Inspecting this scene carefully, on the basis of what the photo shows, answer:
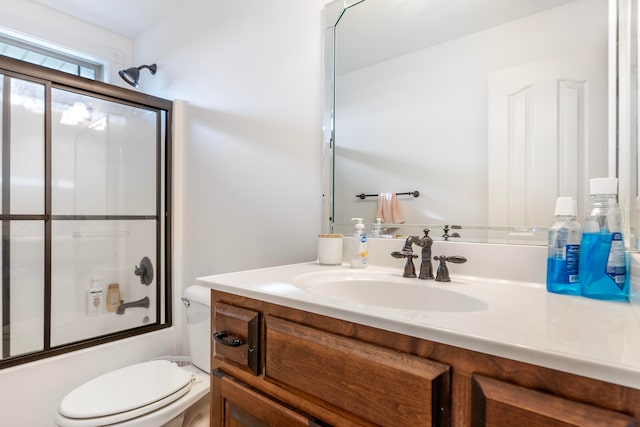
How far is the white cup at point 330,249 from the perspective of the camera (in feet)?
3.83

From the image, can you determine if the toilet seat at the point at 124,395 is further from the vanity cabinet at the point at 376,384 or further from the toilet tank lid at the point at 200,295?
the vanity cabinet at the point at 376,384

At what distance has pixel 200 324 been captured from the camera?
146cm

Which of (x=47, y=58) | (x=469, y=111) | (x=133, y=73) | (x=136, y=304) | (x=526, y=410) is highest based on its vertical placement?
(x=47, y=58)

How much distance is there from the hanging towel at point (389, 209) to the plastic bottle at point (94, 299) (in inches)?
66.6

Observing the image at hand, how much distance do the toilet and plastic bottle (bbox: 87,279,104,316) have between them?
681mm

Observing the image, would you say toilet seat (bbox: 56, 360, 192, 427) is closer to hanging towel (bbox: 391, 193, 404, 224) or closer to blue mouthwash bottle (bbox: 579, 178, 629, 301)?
hanging towel (bbox: 391, 193, 404, 224)

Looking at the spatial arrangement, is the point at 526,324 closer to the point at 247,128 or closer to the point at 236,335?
the point at 236,335

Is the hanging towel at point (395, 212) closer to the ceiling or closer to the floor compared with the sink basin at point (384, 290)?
closer to the ceiling

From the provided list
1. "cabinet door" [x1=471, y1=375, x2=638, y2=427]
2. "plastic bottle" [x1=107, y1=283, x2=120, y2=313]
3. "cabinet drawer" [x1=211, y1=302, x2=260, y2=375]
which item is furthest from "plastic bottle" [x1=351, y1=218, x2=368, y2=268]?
"plastic bottle" [x1=107, y1=283, x2=120, y2=313]

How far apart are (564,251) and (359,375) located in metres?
0.56

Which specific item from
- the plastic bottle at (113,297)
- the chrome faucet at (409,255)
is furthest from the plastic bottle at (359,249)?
the plastic bottle at (113,297)

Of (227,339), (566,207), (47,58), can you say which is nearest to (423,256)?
(566,207)

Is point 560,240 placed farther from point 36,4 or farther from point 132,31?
point 36,4

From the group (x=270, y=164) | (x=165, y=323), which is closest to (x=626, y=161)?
(x=270, y=164)
